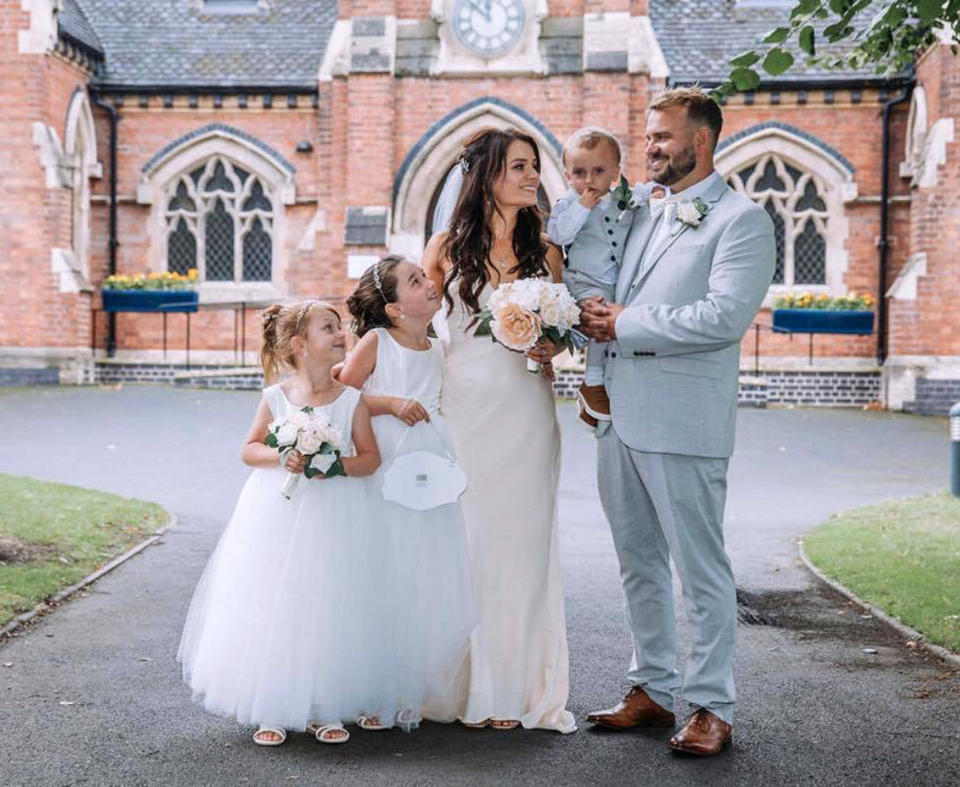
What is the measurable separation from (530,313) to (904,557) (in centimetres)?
493

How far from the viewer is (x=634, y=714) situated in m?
4.82

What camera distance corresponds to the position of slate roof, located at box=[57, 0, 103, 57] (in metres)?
21.3

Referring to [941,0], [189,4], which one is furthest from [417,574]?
[189,4]

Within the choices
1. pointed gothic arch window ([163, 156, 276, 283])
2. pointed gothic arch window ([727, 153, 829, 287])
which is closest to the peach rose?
pointed gothic arch window ([727, 153, 829, 287])

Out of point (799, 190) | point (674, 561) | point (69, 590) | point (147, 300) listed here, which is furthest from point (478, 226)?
point (147, 300)

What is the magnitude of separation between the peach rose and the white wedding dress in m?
0.35

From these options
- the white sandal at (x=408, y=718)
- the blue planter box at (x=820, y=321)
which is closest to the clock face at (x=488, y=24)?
the blue planter box at (x=820, y=321)

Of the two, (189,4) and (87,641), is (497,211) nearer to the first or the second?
(87,641)

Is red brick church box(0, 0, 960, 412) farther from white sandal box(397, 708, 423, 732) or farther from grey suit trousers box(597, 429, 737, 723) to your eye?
white sandal box(397, 708, 423, 732)

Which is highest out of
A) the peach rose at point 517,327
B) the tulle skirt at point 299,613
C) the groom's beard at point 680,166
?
the groom's beard at point 680,166

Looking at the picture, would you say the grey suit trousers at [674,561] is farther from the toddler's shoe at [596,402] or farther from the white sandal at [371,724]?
the white sandal at [371,724]

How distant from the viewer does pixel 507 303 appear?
4598 millimetres

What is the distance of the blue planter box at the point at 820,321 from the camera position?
20938 mm

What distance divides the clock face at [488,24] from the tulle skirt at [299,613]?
17.1m
